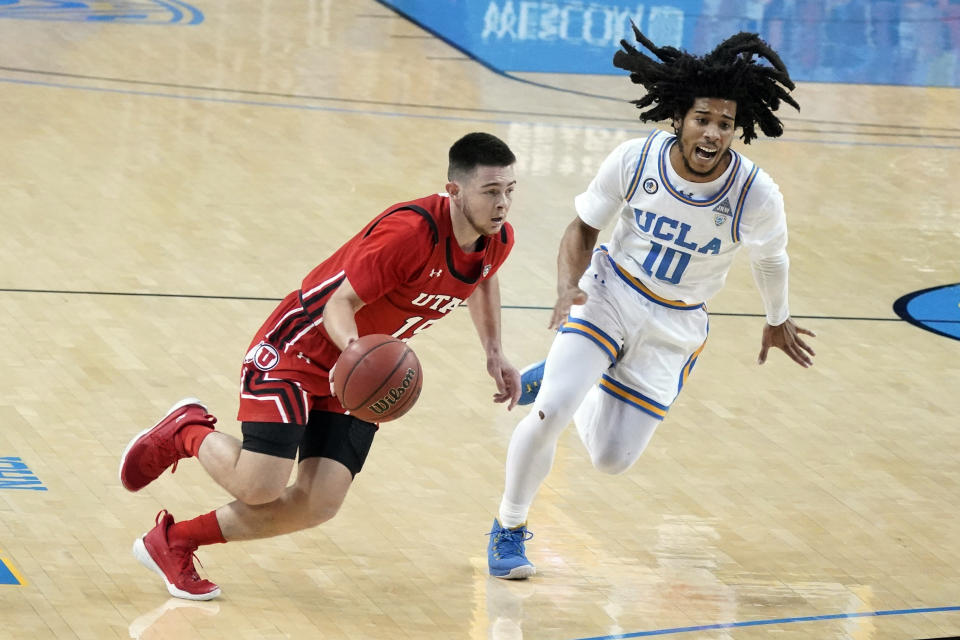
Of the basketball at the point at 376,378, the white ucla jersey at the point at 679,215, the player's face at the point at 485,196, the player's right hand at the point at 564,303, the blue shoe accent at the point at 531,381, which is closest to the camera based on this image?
the basketball at the point at 376,378

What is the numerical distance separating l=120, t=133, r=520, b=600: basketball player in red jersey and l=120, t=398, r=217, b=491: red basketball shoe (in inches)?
1.1

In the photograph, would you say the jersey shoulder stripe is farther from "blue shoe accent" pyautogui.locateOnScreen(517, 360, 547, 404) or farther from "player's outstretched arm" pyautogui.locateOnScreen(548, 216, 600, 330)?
"blue shoe accent" pyautogui.locateOnScreen(517, 360, 547, 404)

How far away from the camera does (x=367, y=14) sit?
56.2 ft

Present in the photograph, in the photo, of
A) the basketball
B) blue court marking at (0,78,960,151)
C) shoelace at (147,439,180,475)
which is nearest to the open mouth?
the basketball

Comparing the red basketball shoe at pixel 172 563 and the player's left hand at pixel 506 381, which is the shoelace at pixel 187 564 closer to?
the red basketball shoe at pixel 172 563

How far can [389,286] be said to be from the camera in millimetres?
4770

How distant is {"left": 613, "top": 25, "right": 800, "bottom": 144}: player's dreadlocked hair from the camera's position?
5531 millimetres

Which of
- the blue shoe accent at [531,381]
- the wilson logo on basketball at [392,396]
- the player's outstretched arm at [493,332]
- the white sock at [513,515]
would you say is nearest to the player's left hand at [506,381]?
the player's outstretched arm at [493,332]

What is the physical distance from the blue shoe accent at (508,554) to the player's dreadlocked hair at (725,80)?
1587mm

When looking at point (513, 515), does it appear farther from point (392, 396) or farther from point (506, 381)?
point (392, 396)

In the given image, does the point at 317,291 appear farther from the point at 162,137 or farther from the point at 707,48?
the point at 707,48

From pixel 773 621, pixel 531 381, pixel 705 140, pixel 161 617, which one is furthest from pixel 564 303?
pixel 161 617

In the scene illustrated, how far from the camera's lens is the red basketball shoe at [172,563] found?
496 centimetres

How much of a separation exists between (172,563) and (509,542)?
120 cm
